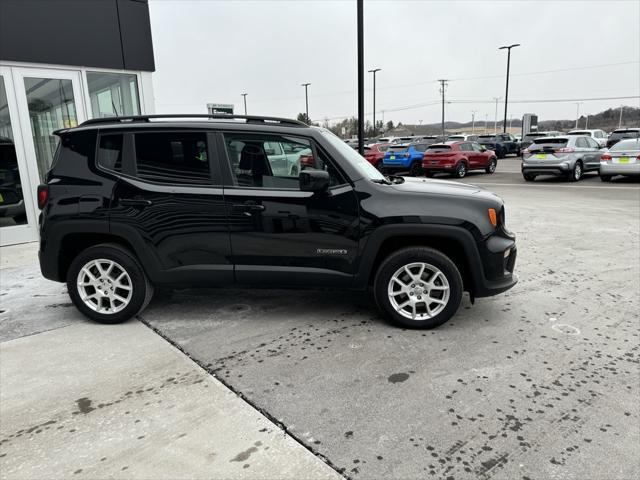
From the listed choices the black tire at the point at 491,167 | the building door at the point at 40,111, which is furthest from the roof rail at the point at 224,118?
the black tire at the point at 491,167

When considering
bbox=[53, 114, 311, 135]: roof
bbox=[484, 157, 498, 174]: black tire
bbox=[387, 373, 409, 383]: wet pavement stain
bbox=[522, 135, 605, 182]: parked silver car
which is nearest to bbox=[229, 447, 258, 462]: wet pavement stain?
bbox=[387, 373, 409, 383]: wet pavement stain

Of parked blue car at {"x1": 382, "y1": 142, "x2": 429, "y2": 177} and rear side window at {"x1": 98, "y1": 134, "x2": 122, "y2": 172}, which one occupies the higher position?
rear side window at {"x1": 98, "y1": 134, "x2": 122, "y2": 172}

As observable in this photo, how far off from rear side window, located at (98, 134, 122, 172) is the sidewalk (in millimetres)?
1487

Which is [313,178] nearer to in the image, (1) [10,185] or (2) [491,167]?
(1) [10,185]

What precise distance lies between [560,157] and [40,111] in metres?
15.6

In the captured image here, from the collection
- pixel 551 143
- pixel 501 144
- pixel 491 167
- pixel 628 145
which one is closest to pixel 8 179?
pixel 551 143

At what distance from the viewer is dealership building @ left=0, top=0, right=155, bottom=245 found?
7.10m

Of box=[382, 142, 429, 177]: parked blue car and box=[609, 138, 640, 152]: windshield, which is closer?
box=[609, 138, 640, 152]: windshield

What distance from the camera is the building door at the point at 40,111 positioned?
24.1ft

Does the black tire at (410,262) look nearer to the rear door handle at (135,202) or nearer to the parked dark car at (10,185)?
the rear door handle at (135,202)

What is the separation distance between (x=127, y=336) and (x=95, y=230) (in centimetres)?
98

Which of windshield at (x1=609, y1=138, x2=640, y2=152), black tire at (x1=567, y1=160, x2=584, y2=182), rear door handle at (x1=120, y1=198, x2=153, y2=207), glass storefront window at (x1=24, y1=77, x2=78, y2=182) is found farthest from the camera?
black tire at (x1=567, y1=160, x2=584, y2=182)

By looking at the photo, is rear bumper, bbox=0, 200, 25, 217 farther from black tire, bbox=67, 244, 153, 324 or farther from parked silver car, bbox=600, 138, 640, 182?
parked silver car, bbox=600, 138, 640, 182

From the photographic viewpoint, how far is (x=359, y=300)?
4.86 meters
